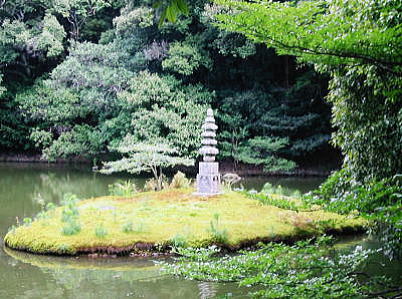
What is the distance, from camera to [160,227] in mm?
6996

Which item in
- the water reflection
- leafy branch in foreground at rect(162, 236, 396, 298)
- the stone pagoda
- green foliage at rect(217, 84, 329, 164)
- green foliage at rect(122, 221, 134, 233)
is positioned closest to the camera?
leafy branch in foreground at rect(162, 236, 396, 298)

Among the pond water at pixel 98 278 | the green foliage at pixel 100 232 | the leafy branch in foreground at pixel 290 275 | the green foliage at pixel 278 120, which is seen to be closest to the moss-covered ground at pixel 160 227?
the green foliage at pixel 100 232

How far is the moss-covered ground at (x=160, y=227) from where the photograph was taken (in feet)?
21.1

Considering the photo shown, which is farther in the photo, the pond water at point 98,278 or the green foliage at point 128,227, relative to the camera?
the green foliage at point 128,227

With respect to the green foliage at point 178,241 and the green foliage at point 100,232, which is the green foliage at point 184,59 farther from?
the green foliage at point 178,241

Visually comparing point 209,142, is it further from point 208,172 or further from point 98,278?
point 98,278

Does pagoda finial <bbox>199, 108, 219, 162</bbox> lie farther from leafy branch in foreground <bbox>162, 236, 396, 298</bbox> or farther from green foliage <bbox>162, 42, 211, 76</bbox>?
green foliage <bbox>162, 42, 211, 76</bbox>

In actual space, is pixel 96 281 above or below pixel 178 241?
below

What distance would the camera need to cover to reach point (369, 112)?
5.11 m

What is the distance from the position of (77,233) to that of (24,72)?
50.2ft

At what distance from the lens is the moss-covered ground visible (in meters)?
6.45

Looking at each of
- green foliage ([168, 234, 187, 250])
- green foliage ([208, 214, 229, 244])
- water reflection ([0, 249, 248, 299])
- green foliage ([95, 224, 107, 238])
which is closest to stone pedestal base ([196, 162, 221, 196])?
green foliage ([208, 214, 229, 244])

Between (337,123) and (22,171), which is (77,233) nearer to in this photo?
(337,123)

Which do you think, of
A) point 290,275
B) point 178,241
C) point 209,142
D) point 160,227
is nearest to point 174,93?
point 209,142
